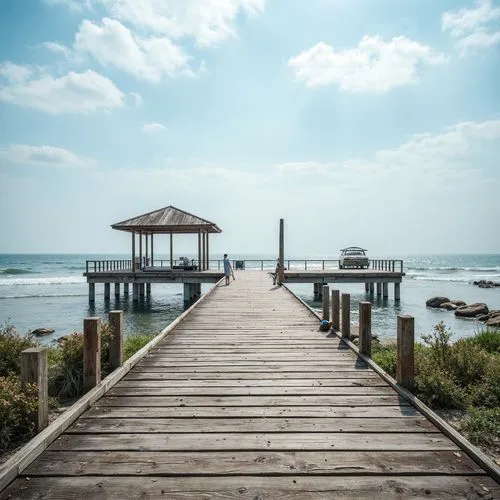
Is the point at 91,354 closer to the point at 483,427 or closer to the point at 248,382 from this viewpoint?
the point at 248,382

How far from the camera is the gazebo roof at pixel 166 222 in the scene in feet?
73.8

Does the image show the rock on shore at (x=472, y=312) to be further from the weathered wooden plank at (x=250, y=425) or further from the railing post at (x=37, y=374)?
the railing post at (x=37, y=374)

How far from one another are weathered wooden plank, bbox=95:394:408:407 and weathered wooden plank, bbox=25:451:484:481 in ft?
3.32

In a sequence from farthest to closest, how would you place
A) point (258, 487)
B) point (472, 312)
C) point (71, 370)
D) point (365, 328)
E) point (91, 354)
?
point (472, 312), point (71, 370), point (365, 328), point (91, 354), point (258, 487)

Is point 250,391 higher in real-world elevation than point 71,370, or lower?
higher

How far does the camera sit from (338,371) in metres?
5.29

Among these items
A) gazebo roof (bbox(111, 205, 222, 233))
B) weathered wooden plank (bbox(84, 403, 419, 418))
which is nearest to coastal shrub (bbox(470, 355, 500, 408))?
weathered wooden plank (bbox(84, 403, 419, 418))

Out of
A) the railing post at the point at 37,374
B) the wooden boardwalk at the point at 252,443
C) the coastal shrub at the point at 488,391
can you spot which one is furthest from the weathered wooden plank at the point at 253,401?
the coastal shrub at the point at 488,391

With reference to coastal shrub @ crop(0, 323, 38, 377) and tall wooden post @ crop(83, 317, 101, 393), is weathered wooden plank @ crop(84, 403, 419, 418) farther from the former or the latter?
coastal shrub @ crop(0, 323, 38, 377)

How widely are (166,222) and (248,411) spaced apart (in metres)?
19.7

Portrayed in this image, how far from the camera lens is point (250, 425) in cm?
358

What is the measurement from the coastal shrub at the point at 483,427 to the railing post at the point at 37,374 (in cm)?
466

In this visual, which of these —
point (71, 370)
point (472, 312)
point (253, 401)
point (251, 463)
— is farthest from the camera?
point (472, 312)

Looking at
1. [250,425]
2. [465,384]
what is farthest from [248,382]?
[465,384]
